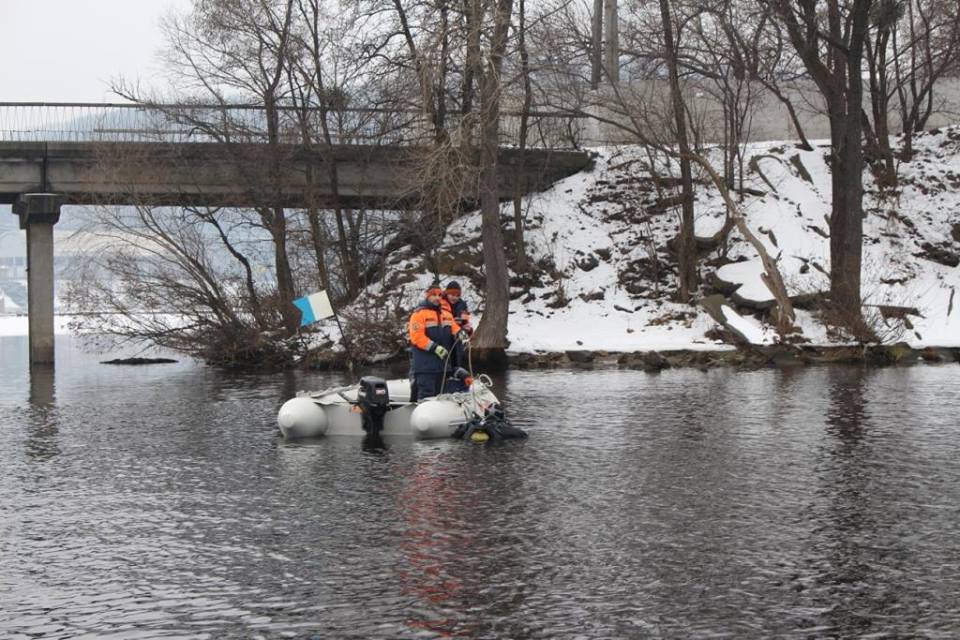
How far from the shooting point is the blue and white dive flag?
2364cm

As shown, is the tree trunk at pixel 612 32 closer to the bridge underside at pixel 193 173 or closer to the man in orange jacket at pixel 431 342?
the bridge underside at pixel 193 173

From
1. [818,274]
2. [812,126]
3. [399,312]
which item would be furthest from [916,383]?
[812,126]

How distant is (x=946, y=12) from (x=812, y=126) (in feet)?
21.5

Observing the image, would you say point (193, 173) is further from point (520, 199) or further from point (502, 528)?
point (502, 528)

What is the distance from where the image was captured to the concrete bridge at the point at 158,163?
3694 centimetres

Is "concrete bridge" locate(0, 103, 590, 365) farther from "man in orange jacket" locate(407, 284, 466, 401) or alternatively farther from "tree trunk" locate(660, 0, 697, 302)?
"man in orange jacket" locate(407, 284, 466, 401)

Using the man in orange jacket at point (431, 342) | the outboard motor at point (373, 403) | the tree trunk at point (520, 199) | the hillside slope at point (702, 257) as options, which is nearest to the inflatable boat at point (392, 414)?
the outboard motor at point (373, 403)

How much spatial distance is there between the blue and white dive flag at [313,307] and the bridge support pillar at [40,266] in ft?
47.7

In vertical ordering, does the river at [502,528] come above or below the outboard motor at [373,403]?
below

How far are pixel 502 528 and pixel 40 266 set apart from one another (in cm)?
2940

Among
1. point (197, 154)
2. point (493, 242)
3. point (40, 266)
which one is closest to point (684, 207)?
point (493, 242)

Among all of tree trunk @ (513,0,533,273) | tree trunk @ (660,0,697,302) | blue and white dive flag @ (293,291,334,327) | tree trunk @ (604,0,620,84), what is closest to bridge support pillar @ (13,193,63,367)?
tree trunk @ (513,0,533,273)

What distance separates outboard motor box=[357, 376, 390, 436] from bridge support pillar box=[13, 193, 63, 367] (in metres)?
21.4

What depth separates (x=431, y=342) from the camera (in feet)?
59.8
